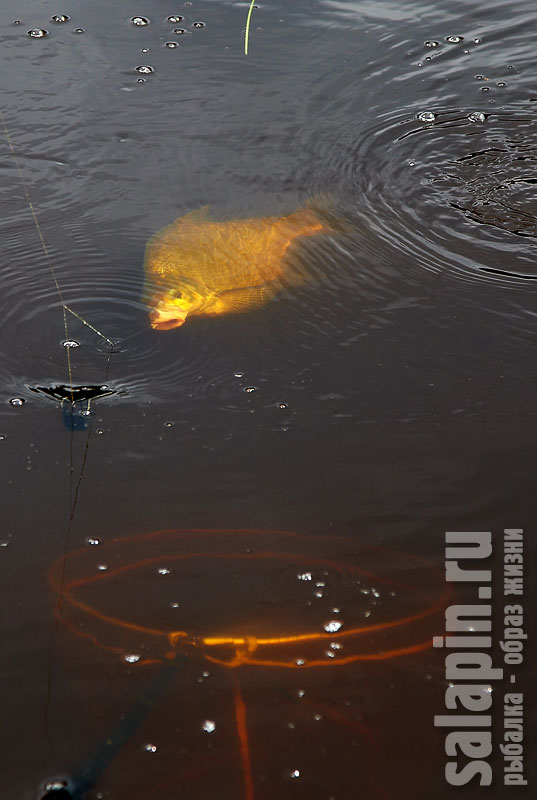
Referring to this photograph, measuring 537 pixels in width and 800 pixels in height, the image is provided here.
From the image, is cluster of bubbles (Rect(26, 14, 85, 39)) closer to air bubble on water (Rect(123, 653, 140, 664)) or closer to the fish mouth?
the fish mouth

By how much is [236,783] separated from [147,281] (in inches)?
68.0

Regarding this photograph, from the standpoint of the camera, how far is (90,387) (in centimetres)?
239

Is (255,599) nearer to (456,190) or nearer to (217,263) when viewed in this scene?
(217,263)

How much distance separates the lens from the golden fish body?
275cm

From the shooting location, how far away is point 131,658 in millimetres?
1775

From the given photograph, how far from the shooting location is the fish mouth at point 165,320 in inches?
104

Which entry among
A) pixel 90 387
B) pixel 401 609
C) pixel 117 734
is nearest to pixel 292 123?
pixel 90 387

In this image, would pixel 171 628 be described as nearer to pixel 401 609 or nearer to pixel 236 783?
pixel 236 783

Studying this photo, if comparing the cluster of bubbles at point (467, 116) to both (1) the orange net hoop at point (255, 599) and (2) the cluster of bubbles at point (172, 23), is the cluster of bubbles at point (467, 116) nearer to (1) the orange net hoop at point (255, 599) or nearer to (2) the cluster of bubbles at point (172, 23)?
(2) the cluster of bubbles at point (172, 23)

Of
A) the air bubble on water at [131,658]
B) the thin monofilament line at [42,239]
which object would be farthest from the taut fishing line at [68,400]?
the air bubble on water at [131,658]

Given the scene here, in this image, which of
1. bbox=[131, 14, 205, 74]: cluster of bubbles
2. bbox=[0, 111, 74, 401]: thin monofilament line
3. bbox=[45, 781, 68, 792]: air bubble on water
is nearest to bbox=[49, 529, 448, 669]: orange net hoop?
bbox=[45, 781, 68, 792]: air bubble on water

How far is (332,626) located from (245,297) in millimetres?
1303

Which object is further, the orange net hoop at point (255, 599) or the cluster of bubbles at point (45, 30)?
the cluster of bubbles at point (45, 30)

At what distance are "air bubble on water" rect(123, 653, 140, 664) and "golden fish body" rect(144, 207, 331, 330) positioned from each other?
116cm
